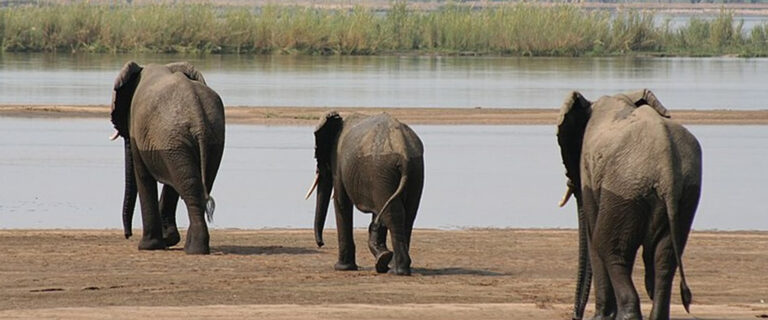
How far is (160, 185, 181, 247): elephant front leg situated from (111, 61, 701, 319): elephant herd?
0.02 m

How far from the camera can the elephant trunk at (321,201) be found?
49.9 ft

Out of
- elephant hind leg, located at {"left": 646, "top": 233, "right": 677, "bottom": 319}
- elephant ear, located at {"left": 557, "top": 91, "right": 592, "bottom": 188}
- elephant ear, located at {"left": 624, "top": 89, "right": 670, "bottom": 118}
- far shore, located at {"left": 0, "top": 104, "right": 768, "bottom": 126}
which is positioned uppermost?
elephant ear, located at {"left": 624, "top": 89, "right": 670, "bottom": 118}

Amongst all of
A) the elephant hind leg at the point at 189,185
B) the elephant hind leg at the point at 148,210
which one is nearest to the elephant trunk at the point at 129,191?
the elephant hind leg at the point at 148,210

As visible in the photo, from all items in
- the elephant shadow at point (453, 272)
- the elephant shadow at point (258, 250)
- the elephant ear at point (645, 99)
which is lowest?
the elephant shadow at point (258, 250)

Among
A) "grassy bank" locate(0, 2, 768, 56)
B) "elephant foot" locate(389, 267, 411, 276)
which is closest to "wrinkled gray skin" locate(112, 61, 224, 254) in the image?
"elephant foot" locate(389, 267, 411, 276)

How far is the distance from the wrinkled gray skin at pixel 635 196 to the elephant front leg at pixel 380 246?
137 inches

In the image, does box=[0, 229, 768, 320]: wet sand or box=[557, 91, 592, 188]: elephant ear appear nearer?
box=[557, 91, 592, 188]: elephant ear

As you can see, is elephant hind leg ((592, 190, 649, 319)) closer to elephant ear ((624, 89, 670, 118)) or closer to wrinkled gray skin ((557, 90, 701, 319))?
wrinkled gray skin ((557, 90, 701, 319))

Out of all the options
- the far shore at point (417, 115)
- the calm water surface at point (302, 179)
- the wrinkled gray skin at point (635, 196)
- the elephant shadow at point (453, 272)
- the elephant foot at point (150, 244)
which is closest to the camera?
the wrinkled gray skin at point (635, 196)

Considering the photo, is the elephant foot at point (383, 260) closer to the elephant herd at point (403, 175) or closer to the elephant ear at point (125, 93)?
the elephant herd at point (403, 175)

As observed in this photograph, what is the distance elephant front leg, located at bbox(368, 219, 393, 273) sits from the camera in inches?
568

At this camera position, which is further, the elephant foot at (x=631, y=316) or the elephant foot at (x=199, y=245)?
the elephant foot at (x=199, y=245)

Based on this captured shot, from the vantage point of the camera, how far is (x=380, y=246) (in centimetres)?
1459

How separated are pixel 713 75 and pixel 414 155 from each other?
38.3m
